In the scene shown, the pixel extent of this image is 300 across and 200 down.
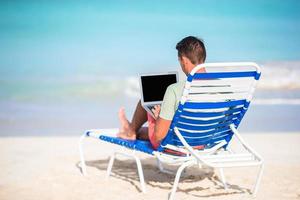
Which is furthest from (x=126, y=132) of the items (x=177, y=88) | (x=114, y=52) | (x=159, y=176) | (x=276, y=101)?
(x=114, y=52)

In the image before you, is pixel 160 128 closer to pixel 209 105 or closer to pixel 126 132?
pixel 209 105

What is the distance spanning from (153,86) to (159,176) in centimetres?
105

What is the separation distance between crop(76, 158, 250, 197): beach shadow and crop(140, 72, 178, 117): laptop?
2.41 ft

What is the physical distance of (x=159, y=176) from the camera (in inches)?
220

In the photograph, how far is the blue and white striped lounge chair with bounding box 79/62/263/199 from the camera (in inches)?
167

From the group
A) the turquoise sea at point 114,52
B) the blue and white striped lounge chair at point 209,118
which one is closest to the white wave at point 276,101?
the turquoise sea at point 114,52

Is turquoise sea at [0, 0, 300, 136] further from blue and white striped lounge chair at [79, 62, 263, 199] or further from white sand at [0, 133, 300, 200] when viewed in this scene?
blue and white striped lounge chair at [79, 62, 263, 199]

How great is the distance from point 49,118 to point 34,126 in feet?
2.90

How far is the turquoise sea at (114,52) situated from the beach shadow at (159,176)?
277cm

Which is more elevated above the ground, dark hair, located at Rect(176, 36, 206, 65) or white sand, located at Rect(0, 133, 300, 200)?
dark hair, located at Rect(176, 36, 206, 65)

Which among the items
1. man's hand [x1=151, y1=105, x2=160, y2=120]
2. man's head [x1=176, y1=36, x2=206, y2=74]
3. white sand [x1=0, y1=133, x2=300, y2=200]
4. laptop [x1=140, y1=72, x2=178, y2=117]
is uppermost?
man's head [x1=176, y1=36, x2=206, y2=74]

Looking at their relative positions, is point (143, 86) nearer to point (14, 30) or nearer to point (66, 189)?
point (66, 189)

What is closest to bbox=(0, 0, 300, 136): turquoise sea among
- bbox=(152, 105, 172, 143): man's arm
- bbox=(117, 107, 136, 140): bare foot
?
bbox=(117, 107, 136, 140): bare foot

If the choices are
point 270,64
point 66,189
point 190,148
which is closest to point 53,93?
point 270,64
